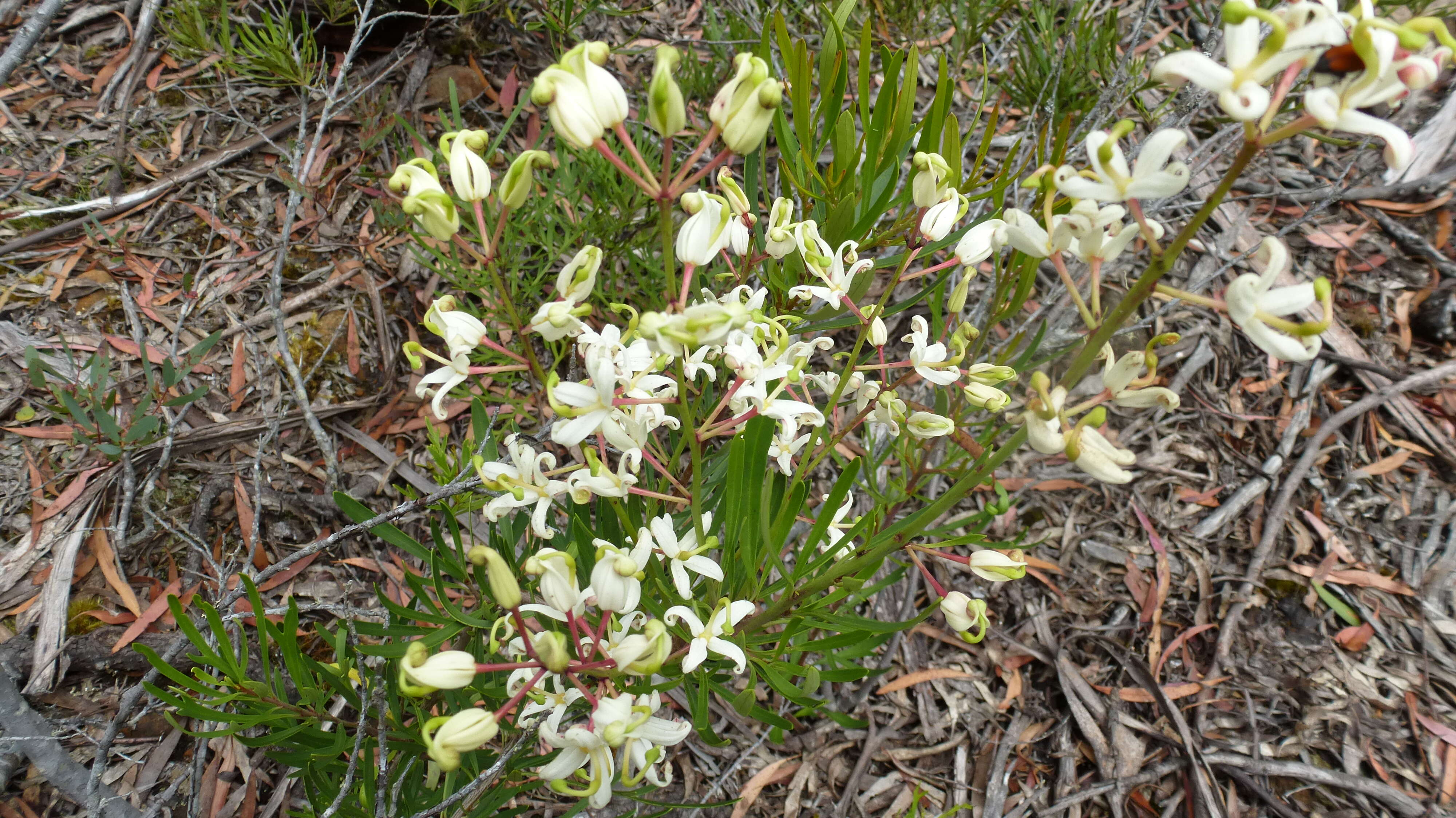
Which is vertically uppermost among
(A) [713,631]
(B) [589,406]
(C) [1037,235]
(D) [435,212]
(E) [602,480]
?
(D) [435,212]

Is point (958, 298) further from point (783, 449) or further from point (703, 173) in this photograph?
point (703, 173)

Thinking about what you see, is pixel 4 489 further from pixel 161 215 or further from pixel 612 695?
pixel 612 695

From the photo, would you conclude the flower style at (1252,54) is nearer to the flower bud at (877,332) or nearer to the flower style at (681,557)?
the flower bud at (877,332)

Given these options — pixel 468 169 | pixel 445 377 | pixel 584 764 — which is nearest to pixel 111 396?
pixel 445 377

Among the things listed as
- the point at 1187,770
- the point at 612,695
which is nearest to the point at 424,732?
the point at 612,695

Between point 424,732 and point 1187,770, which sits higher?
point 424,732

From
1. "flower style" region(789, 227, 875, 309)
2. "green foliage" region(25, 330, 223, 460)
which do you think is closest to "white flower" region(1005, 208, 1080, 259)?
"flower style" region(789, 227, 875, 309)
